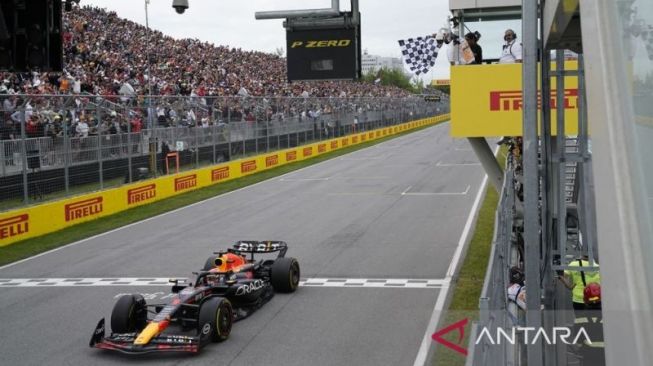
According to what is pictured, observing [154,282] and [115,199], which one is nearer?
[154,282]

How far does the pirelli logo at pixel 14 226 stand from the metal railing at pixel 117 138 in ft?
1.07

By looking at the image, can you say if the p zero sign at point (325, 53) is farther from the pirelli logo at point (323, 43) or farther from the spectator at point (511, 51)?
the spectator at point (511, 51)

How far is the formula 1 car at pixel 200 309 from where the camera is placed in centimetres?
837

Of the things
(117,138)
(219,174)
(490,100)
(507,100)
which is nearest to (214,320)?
(490,100)

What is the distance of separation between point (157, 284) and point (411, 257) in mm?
4452

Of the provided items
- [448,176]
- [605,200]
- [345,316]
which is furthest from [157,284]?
[448,176]

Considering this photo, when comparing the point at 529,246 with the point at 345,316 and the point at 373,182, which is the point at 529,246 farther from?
the point at 373,182

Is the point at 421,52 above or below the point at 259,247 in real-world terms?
above

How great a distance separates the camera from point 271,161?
3303 cm

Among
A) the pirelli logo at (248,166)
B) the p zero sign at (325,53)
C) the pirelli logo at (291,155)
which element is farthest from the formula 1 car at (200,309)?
the pirelli logo at (291,155)

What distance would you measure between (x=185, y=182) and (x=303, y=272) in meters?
12.7

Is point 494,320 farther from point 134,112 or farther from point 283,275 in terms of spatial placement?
point 134,112

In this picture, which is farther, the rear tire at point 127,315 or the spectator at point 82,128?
the spectator at point 82,128

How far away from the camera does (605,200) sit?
7.70ft
